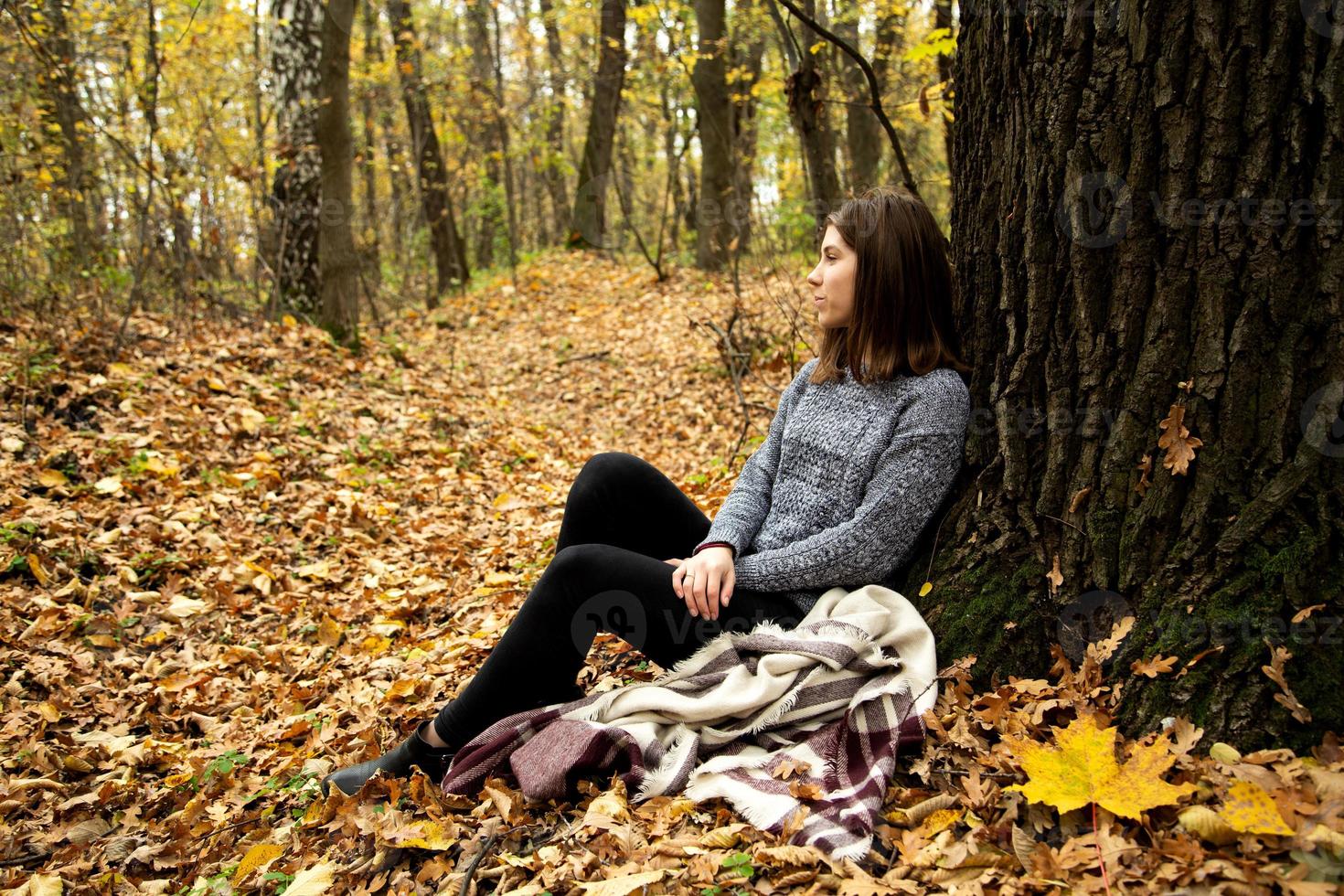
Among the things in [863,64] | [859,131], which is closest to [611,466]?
[863,64]

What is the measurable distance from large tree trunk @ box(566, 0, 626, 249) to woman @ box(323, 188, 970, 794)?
11311mm

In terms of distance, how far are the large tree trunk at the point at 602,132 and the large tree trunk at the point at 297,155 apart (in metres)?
5.62

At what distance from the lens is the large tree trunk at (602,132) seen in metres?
13.1

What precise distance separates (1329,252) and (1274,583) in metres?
0.70

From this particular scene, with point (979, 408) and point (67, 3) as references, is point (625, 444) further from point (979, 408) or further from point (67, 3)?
point (67, 3)

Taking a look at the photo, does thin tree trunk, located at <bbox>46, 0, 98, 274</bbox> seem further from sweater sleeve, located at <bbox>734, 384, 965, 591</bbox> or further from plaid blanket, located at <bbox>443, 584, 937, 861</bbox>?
sweater sleeve, located at <bbox>734, 384, 965, 591</bbox>

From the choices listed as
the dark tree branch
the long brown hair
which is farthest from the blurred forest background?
the long brown hair

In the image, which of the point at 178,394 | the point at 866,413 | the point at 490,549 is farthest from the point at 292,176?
the point at 866,413

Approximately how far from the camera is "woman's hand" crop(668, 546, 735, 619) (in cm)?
244

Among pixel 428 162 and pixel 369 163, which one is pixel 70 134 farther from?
pixel 428 162

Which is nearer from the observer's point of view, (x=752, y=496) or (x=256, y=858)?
(x=256, y=858)

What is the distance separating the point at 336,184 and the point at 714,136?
5220 millimetres

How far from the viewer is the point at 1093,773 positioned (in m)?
1.88

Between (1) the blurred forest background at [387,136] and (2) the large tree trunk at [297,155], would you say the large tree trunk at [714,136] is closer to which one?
(1) the blurred forest background at [387,136]
